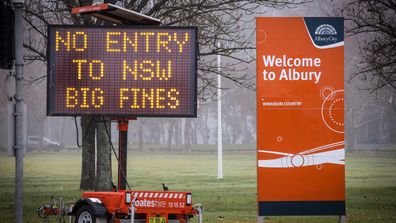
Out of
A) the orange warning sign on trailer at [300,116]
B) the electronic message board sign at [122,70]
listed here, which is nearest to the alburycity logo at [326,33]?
the orange warning sign on trailer at [300,116]

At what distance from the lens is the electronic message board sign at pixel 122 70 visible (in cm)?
1390

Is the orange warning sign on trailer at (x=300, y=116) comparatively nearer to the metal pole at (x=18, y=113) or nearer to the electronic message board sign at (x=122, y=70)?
the electronic message board sign at (x=122, y=70)

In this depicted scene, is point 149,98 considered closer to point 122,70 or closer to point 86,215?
point 122,70

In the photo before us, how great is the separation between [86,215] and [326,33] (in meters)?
5.39

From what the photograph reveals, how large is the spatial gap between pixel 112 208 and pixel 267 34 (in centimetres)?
412

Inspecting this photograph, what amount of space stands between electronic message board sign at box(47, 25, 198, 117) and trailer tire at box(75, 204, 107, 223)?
66.1 inches

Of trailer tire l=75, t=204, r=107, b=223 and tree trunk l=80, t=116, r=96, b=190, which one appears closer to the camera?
trailer tire l=75, t=204, r=107, b=223

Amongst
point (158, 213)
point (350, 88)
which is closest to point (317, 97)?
point (158, 213)

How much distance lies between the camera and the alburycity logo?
14914 mm

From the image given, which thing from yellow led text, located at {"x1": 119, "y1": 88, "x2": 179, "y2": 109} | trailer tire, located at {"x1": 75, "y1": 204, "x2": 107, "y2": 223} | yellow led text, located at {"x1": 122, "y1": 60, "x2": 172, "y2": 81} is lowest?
trailer tire, located at {"x1": 75, "y1": 204, "x2": 107, "y2": 223}

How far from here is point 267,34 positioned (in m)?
14.7

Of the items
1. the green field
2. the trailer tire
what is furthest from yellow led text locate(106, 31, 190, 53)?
the green field

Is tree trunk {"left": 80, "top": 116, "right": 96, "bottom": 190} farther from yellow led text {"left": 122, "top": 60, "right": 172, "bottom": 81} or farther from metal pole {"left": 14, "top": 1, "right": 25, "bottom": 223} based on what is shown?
metal pole {"left": 14, "top": 1, "right": 25, "bottom": 223}

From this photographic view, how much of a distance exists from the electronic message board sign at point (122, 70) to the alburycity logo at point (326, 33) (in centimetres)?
240
